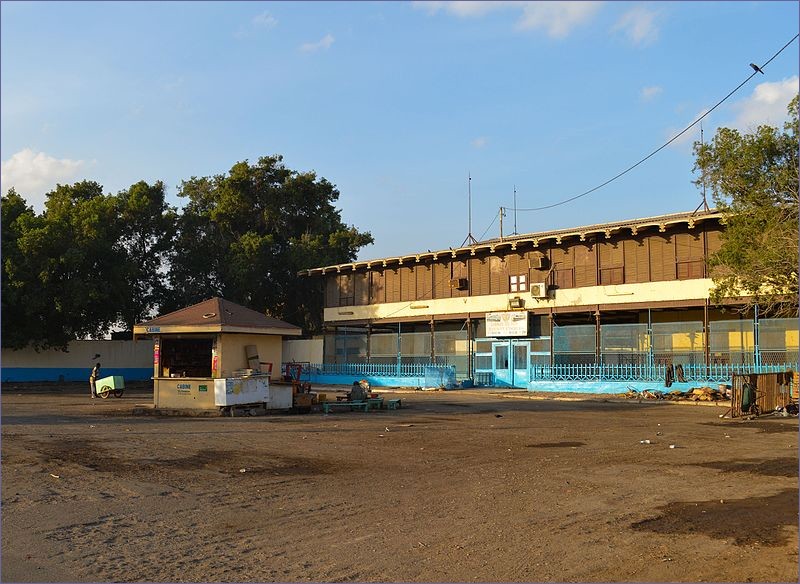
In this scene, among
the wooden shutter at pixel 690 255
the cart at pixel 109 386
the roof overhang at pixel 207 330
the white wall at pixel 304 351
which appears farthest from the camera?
the white wall at pixel 304 351

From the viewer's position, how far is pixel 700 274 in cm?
3550

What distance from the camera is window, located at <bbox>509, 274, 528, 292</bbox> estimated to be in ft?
138

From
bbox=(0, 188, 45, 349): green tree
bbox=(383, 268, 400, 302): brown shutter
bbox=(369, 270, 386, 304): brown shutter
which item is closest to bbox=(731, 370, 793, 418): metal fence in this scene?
bbox=(383, 268, 400, 302): brown shutter

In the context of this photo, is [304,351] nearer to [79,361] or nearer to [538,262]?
[79,361]

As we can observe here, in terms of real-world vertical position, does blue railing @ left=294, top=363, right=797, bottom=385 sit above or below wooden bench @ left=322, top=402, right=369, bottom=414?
above

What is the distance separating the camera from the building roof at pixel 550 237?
36031 millimetres

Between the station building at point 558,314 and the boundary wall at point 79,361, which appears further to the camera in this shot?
the boundary wall at point 79,361

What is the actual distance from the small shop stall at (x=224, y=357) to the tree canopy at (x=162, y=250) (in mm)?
19871

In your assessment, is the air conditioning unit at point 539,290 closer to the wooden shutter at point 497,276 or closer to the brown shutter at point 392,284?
the wooden shutter at point 497,276

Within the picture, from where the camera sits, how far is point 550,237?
4025cm

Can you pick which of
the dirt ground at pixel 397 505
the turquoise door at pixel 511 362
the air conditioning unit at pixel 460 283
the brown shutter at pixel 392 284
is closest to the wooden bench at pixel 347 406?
the dirt ground at pixel 397 505

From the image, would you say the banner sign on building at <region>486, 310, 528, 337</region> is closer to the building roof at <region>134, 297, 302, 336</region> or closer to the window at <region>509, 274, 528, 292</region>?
the window at <region>509, 274, 528, 292</region>

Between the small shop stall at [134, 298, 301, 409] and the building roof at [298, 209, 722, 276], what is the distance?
64.7 feet

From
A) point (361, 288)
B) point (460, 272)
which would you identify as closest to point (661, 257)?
point (460, 272)
